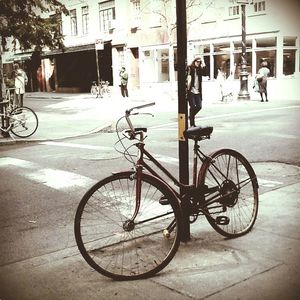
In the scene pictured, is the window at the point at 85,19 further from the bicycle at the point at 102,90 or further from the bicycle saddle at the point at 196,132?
the bicycle saddle at the point at 196,132

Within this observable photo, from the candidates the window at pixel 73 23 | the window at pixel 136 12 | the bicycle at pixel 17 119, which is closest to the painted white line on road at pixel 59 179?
the bicycle at pixel 17 119

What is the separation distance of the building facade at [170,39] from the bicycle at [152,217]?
15186mm

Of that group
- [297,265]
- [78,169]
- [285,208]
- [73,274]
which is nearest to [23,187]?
[78,169]

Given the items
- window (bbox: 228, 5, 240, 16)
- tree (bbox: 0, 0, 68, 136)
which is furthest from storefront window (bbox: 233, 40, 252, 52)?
tree (bbox: 0, 0, 68, 136)

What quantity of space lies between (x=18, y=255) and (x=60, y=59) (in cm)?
3663

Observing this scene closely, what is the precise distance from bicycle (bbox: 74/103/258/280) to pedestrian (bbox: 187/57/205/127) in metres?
7.67

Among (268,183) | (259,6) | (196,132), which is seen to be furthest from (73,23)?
(196,132)

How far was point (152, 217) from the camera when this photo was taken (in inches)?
176

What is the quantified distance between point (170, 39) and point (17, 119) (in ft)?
47.8

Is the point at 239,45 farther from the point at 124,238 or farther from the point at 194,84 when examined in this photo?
the point at 124,238

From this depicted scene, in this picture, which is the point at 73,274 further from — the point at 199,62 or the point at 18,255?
the point at 199,62

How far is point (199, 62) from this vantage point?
12719 millimetres

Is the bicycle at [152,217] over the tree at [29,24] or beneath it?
beneath

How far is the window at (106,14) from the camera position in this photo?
26375 mm
